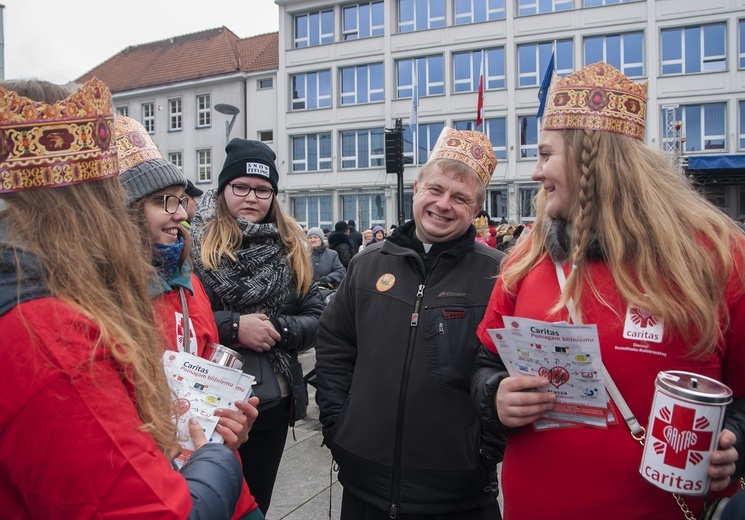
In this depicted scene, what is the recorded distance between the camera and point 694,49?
23.8 meters

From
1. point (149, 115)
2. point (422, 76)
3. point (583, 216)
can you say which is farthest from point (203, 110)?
point (583, 216)

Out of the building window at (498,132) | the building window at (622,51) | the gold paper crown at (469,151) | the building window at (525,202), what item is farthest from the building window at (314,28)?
the gold paper crown at (469,151)

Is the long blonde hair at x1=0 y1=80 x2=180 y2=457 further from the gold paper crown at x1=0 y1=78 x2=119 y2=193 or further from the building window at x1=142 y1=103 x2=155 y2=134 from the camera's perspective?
the building window at x1=142 y1=103 x2=155 y2=134

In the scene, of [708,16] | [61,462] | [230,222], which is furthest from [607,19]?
[61,462]

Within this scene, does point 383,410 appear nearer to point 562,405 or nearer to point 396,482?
point 396,482

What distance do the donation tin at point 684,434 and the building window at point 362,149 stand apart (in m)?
26.8

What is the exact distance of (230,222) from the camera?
2873mm

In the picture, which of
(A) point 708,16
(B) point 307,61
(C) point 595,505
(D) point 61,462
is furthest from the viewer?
(B) point 307,61

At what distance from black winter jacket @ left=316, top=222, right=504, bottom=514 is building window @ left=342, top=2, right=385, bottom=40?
93.2 ft

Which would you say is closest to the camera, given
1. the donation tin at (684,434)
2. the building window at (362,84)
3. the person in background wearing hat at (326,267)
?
the donation tin at (684,434)

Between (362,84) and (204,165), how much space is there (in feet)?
33.5

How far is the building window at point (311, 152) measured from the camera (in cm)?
2909

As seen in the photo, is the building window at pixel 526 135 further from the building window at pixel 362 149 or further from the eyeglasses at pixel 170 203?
the eyeglasses at pixel 170 203

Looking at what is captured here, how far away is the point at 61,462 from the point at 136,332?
31 centimetres
